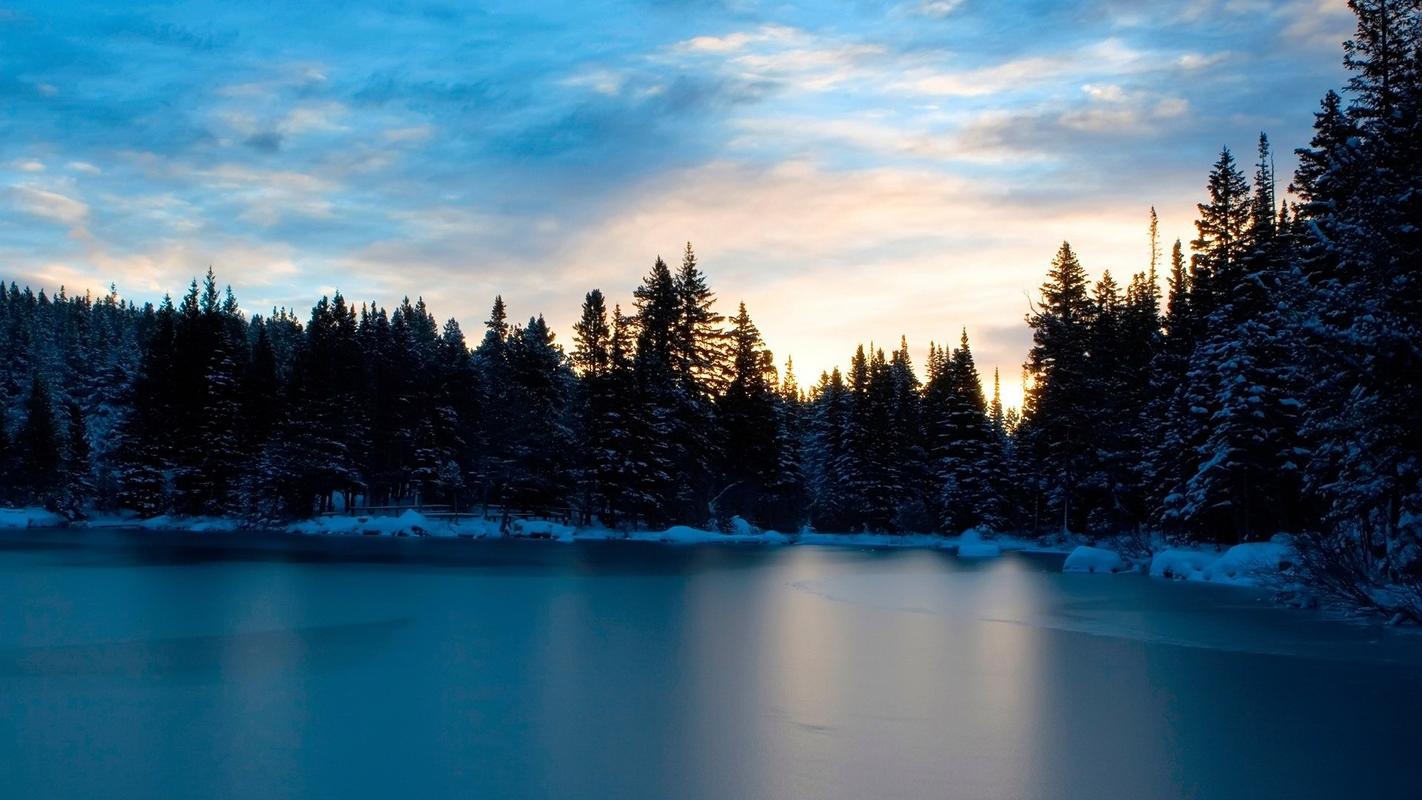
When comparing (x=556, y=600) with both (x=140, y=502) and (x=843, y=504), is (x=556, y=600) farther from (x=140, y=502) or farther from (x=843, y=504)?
(x=140, y=502)

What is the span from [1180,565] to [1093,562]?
355 cm

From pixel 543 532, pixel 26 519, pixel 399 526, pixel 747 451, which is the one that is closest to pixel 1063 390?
pixel 747 451

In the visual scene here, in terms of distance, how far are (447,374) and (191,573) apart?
40.7m

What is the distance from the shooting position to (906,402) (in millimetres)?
68438

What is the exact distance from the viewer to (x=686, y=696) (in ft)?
34.7

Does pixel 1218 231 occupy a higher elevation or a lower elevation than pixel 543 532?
higher

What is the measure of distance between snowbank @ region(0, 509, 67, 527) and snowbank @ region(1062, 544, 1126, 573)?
58140mm

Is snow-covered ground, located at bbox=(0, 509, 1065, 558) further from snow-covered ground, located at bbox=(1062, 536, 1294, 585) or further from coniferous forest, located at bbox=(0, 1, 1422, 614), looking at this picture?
snow-covered ground, located at bbox=(1062, 536, 1294, 585)

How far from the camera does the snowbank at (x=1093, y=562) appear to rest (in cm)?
3200

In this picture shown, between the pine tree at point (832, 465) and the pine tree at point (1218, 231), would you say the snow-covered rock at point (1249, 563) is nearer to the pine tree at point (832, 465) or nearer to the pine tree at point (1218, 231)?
the pine tree at point (1218, 231)

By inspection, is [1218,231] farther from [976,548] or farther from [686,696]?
[686,696]

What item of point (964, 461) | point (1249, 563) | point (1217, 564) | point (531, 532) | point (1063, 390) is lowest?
point (531, 532)

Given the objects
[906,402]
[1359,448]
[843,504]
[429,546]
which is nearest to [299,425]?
[429,546]

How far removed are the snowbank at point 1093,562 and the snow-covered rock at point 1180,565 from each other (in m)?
2.11
